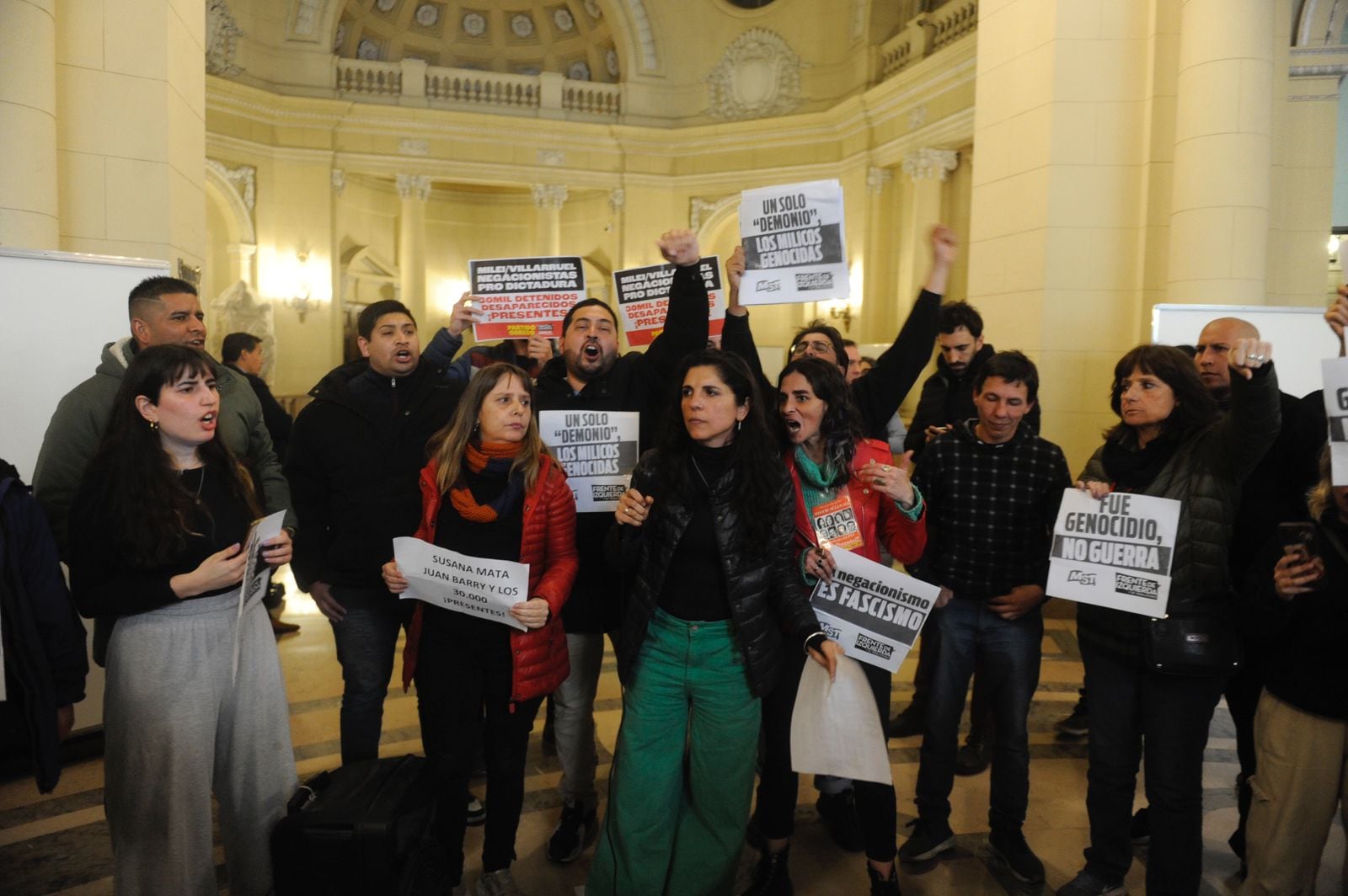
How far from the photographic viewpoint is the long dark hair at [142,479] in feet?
8.18

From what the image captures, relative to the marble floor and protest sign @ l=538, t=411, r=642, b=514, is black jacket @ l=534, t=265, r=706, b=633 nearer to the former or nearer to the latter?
protest sign @ l=538, t=411, r=642, b=514

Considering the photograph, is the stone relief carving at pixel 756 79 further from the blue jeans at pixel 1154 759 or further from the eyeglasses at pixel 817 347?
the blue jeans at pixel 1154 759

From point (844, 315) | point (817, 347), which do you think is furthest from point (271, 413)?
point (844, 315)

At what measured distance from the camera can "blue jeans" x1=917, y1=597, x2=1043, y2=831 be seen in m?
3.29

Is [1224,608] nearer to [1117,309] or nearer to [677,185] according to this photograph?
[1117,309]

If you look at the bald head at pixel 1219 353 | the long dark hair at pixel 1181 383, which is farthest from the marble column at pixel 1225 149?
the long dark hair at pixel 1181 383

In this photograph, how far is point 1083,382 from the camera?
607 centimetres

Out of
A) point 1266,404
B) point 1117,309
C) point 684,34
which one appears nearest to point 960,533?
point 1266,404

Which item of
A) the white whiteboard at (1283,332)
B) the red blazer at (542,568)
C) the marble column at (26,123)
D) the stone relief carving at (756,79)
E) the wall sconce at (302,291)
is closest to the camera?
the red blazer at (542,568)

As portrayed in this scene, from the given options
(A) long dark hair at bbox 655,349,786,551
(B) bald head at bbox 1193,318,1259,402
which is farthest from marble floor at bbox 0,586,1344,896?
(B) bald head at bbox 1193,318,1259,402

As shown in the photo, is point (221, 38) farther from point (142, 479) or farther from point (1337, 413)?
point (1337, 413)

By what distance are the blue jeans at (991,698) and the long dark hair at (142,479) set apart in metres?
2.59

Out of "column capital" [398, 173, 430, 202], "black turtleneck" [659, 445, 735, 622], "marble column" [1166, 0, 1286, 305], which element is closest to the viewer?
"black turtleneck" [659, 445, 735, 622]

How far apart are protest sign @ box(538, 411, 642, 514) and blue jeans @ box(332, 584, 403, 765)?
2.70 ft
